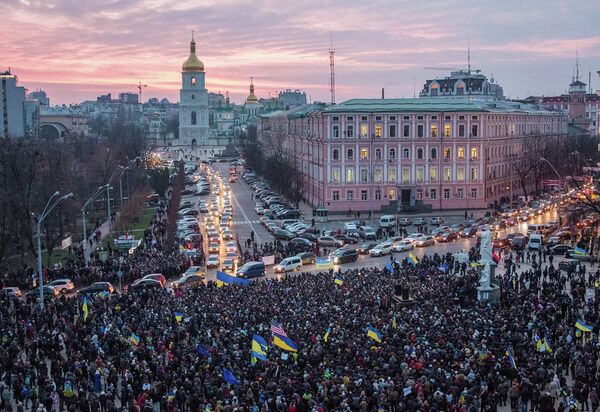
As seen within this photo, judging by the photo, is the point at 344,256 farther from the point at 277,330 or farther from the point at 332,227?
the point at 277,330

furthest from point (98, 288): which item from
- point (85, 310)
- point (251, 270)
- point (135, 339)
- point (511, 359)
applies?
point (511, 359)

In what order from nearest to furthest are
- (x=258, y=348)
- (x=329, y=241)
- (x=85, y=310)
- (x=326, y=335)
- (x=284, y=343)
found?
(x=258, y=348) → (x=284, y=343) → (x=326, y=335) → (x=85, y=310) → (x=329, y=241)

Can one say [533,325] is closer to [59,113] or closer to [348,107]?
[348,107]

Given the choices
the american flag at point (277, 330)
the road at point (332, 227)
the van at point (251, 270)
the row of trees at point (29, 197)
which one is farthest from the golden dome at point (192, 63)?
the american flag at point (277, 330)

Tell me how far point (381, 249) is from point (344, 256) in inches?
130

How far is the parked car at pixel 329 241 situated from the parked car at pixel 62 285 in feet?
56.8

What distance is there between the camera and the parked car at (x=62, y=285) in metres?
36.2

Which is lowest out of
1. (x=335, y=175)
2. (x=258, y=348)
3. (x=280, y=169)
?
(x=258, y=348)

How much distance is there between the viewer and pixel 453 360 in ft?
68.5

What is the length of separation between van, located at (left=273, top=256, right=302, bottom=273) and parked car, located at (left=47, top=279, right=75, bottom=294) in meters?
10.7

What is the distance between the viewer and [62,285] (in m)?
36.3

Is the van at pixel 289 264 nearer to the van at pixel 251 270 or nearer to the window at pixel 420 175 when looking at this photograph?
the van at pixel 251 270

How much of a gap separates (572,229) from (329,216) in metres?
20.6

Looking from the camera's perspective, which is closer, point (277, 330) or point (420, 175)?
point (277, 330)
